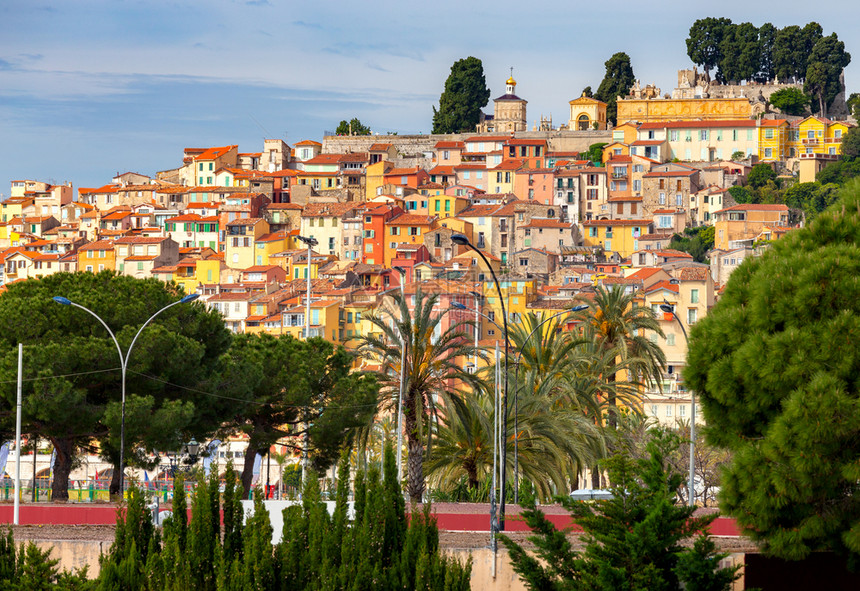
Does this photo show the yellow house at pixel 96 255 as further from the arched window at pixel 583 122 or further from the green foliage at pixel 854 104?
the green foliage at pixel 854 104

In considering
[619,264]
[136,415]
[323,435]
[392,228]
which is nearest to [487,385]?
[323,435]

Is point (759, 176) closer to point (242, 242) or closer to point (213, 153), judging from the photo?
point (242, 242)

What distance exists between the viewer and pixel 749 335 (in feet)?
66.4

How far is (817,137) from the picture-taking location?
415 feet

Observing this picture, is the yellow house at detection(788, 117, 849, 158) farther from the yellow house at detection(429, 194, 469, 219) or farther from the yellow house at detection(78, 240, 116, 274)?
the yellow house at detection(78, 240, 116, 274)

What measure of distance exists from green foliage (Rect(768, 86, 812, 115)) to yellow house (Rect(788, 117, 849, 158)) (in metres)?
6.99

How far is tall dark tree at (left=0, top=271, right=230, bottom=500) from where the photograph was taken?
34.5 metres

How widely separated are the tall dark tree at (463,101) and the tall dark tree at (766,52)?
2847 centimetres

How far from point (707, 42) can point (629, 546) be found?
13167 centimetres

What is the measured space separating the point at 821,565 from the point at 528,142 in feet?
354

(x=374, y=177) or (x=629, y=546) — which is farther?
Answer: (x=374, y=177)

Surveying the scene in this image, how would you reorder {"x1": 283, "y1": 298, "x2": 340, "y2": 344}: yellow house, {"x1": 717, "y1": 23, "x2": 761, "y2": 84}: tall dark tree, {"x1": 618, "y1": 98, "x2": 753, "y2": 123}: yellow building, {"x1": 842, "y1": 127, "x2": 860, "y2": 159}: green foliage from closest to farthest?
{"x1": 283, "y1": 298, "x2": 340, "y2": 344}: yellow house < {"x1": 842, "y1": 127, "x2": 860, "y2": 159}: green foliage < {"x1": 618, "y1": 98, "x2": 753, "y2": 123}: yellow building < {"x1": 717, "y1": 23, "x2": 761, "y2": 84}: tall dark tree

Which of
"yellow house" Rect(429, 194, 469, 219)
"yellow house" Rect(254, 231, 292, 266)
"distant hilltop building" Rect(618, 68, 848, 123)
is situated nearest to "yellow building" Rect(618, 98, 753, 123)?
"distant hilltop building" Rect(618, 68, 848, 123)

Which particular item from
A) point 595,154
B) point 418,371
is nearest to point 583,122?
point 595,154
